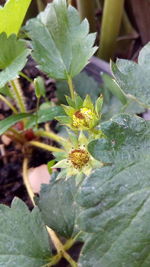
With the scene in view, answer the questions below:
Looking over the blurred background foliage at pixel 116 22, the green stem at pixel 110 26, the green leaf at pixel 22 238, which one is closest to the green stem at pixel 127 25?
the blurred background foliage at pixel 116 22

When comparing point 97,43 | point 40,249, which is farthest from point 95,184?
point 97,43

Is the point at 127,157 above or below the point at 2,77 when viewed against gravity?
below

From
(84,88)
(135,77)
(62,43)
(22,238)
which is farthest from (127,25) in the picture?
(22,238)

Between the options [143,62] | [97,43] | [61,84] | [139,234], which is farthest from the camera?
[97,43]

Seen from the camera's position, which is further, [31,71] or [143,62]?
[31,71]

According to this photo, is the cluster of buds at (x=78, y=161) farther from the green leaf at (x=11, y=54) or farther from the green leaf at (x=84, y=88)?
the green leaf at (x=84, y=88)

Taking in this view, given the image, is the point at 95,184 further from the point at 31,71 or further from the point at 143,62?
the point at 31,71
